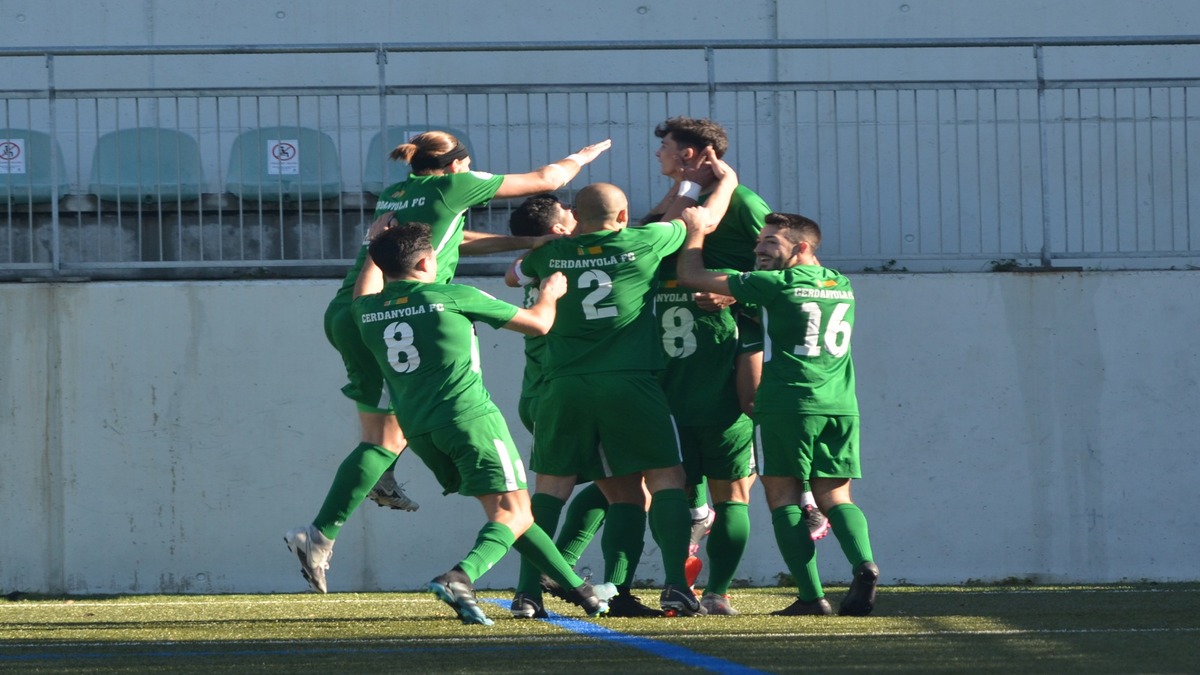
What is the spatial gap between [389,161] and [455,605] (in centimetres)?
423

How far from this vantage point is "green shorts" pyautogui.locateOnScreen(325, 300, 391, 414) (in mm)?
5949

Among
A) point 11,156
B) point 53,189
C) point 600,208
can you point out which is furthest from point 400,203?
point 11,156

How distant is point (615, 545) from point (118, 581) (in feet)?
11.2

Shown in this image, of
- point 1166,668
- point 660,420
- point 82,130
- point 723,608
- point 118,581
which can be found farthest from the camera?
point 82,130

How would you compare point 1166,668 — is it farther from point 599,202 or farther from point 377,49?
point 377,49

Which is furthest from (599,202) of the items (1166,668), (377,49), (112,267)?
(112,267)

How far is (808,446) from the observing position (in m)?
5.70

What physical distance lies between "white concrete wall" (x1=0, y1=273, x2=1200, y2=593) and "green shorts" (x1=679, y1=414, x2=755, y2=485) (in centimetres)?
224

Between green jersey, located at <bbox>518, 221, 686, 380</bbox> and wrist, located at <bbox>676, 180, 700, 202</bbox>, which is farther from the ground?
wrist, located at <bbox>676, 180, 700, 202</bbox>

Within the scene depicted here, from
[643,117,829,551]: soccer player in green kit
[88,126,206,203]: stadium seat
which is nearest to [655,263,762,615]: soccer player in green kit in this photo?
[643,117,829,551]: soccer player in green kit

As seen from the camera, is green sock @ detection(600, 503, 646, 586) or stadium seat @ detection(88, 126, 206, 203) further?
stadium seat @ detection(88, 126, 206, 203)

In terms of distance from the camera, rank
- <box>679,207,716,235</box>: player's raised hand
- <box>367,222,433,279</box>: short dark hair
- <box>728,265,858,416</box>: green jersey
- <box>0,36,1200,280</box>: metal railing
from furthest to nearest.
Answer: <box>0,36,1200,280</box>: metal railing → <box>679,207,716,235</box>: player's raised hand → <box>728,265,858,416</box>: green jersey → <box>367,222,433,279</box>: short dark hair

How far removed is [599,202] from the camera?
5.67 metres

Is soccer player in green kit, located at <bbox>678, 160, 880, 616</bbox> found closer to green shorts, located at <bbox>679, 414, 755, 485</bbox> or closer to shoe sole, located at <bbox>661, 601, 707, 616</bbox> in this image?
green shorts, located at <bbox>679, 414, 755, 485</bbox>
